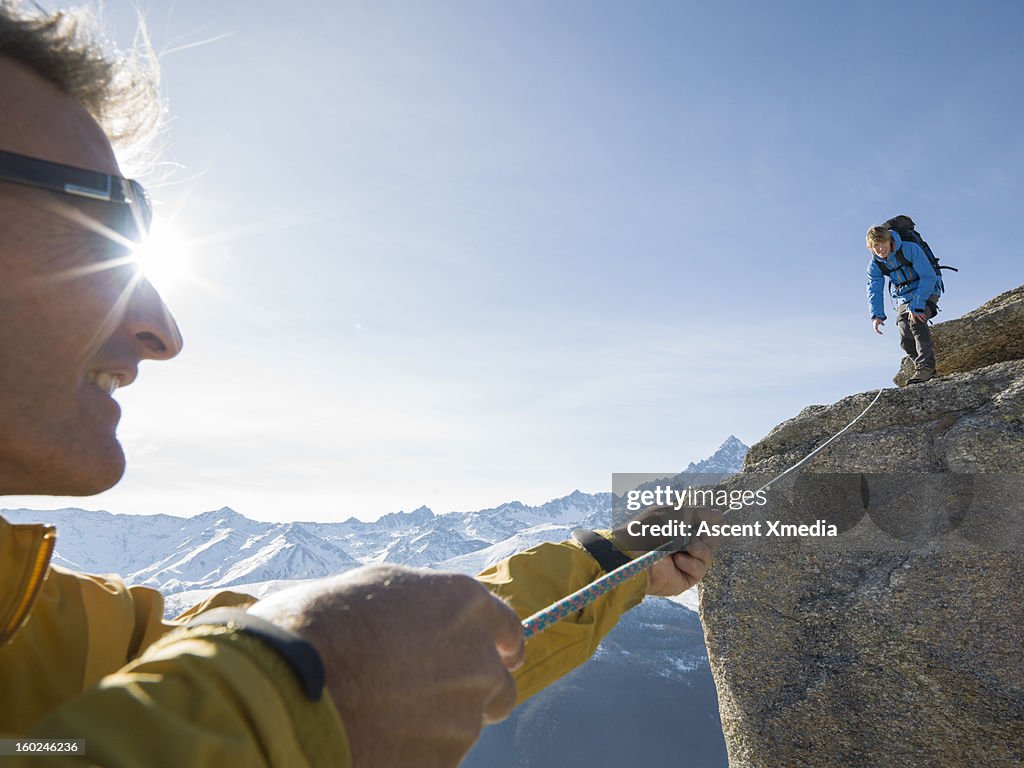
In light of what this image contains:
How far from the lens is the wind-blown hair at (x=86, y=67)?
210 centimetres

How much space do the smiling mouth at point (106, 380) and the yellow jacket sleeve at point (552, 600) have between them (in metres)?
1.86

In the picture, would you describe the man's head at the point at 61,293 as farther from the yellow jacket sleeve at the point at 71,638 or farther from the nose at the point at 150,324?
the yellow jacket sleeve at the point at 71,638

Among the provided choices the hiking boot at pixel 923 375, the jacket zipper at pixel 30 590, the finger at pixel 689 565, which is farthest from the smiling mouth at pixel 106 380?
the hiking boot at pixel 923 375

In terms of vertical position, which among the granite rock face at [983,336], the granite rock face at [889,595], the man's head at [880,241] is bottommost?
the granite rock face at [889,595]

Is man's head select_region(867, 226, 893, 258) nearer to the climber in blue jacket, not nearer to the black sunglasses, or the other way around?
the climber in blue jacket

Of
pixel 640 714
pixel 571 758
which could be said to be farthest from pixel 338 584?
pixel 640 714

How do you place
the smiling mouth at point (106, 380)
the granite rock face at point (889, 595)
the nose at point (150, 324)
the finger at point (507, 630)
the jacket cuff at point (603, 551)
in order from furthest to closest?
the granite rock face at point (889, 595)
the jacket cuff at point (603, 551)
the nose at point (150, 324)
the smiling mouth at point (106, 380)
the finger at point (507, 630)

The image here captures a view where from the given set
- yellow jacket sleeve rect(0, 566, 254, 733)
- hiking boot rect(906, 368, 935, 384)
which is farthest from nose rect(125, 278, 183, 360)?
hiking boot rect(906, 368, 935, 384)

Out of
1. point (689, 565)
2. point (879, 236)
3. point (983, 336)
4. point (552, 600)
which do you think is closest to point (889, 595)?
point (689, 565)

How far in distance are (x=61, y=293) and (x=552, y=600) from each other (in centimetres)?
245

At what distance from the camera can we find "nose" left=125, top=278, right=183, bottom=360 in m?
2.05

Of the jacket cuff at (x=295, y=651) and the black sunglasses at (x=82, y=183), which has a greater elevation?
the black sunglasses at (x=82, y=183)

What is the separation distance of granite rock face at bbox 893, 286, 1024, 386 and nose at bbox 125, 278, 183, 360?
11241mm

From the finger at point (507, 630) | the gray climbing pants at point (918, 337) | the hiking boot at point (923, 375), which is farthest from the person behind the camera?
the gray climbing pants at point (918, 337)
